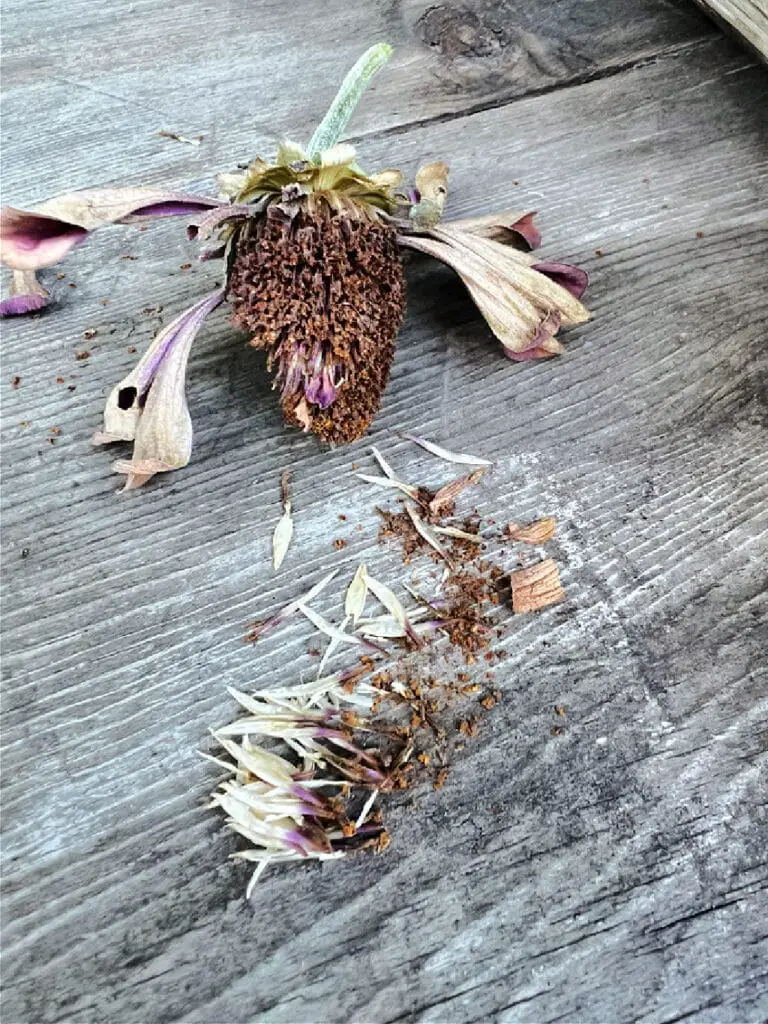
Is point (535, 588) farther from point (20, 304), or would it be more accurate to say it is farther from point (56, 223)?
point (20, 304)

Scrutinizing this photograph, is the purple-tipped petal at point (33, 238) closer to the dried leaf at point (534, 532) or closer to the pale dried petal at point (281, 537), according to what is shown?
the pale dried petal at point (281, 537)

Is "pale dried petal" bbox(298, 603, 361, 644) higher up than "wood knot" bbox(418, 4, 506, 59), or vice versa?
"wood knot" bbox(418, 4, 506, 59)

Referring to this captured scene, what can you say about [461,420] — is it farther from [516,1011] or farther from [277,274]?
[516,1011]

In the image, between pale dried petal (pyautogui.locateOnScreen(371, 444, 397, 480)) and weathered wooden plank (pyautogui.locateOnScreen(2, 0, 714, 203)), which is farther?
weathered wooden plank (pyautogui.locateOnScreen(2, 0, 714, 203))

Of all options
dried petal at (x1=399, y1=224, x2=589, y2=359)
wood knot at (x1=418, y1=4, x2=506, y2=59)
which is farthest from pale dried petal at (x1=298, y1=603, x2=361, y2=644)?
wood knot at (x1=418, y1=4, x2=506, y2=59)

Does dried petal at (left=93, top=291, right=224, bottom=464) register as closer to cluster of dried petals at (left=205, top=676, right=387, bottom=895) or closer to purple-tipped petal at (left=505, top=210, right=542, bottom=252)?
cluster of dried petals at (left=205, top=676, right=387, bottom=895)

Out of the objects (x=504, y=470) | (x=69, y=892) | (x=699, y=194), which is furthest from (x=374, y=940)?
(x=699, y=194)

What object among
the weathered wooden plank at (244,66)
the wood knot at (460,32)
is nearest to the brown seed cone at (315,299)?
the weathered wooden plank at (244,66)

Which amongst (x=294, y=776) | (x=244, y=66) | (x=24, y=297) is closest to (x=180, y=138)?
(x=244, y=66)
